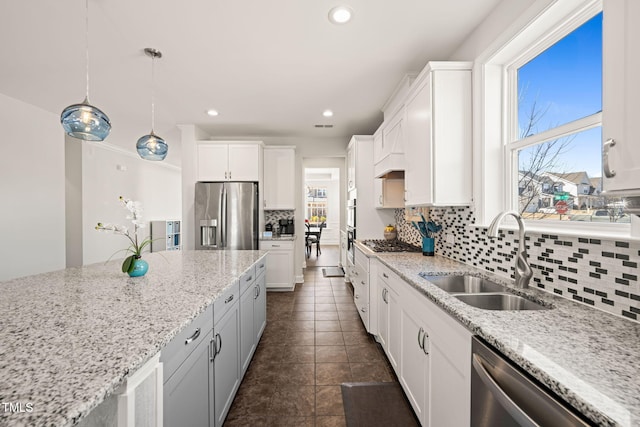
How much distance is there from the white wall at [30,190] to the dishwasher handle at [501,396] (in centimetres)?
474

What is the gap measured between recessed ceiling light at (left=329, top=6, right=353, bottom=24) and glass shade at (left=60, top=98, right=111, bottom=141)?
64.8 inches

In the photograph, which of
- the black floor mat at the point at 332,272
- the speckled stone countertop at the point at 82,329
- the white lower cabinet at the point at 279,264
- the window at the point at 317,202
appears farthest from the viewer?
the window at the point at 317,202

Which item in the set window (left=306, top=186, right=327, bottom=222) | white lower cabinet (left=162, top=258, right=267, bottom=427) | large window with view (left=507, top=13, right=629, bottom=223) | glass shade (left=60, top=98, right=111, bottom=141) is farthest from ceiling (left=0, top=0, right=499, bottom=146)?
Answer: window (left=306, top=186, right=327, bottom=222)

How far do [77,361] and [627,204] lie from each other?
5.29 ft

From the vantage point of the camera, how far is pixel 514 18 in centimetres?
164

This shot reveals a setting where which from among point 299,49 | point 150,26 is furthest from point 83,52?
point 299,49

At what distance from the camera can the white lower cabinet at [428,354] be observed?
1.13 meters

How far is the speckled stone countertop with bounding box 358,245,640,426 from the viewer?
0.60 m

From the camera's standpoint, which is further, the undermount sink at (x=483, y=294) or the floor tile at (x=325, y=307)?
the floor tile at (x=325, y=307)

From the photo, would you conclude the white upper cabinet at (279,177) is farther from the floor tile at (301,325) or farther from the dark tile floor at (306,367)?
the floor tile at (301,325)

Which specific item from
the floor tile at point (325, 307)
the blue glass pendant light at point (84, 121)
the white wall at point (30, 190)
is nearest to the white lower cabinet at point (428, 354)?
the floor tile at point (325, 307)

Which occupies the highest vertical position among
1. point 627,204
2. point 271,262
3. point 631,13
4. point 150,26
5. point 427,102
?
point 150,26

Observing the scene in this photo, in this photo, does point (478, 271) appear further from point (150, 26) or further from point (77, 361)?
point (150, 26)

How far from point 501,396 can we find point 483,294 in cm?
74
